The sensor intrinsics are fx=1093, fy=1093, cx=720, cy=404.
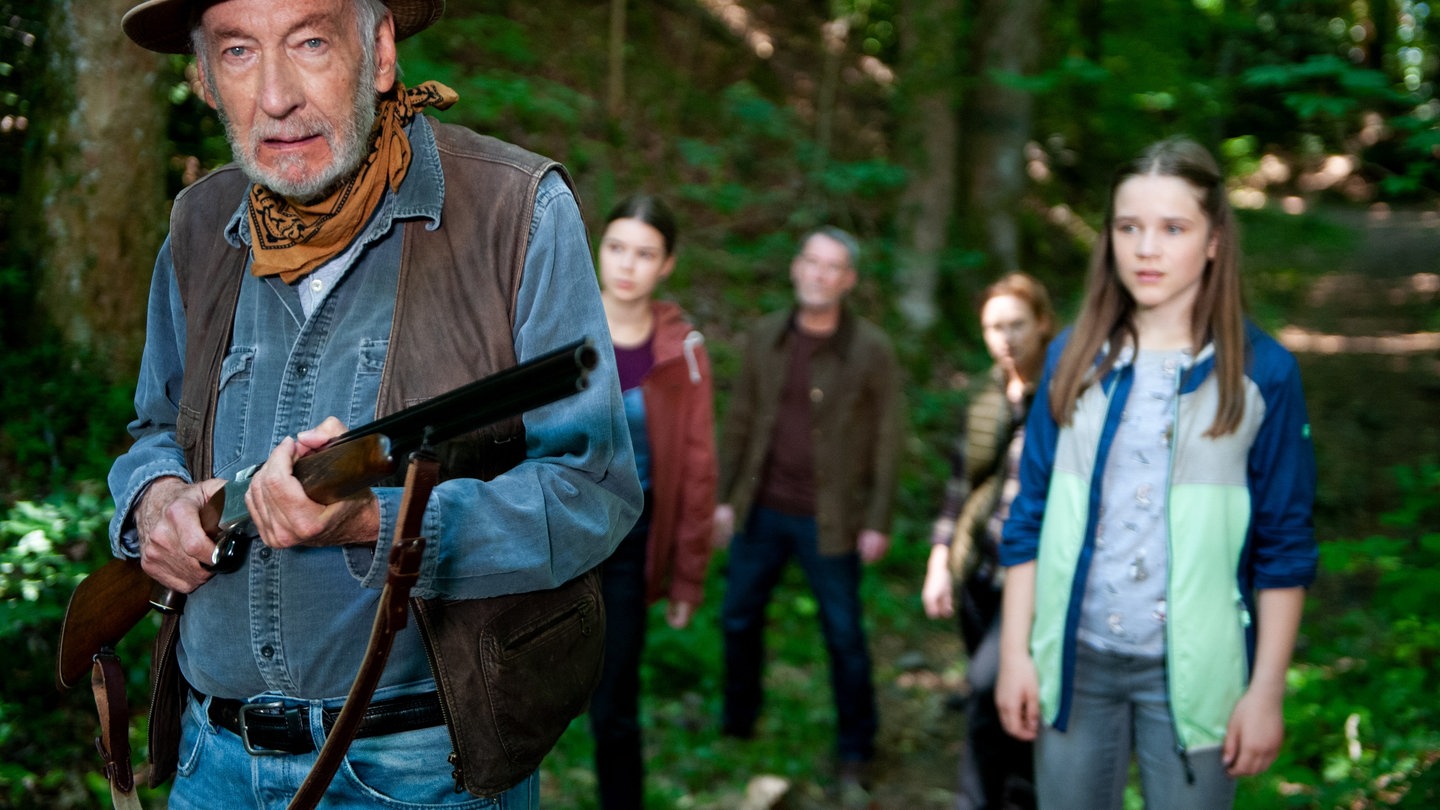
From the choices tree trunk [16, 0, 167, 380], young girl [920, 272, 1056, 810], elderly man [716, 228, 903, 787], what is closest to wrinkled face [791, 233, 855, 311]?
elderly man [716, 228, 903, 787]

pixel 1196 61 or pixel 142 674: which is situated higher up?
pixel 1196 61

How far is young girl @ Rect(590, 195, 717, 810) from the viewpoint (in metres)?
4.33

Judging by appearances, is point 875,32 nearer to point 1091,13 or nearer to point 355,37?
point 1091,13

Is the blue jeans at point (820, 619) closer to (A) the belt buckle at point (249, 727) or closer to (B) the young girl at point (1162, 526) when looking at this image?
(B) the young girl at point (1162, 526)

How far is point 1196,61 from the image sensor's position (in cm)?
1270

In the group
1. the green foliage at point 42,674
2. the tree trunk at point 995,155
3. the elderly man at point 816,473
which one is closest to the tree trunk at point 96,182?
the green foliage at point 42,674

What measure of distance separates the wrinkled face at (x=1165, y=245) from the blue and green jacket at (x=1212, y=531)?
18cm

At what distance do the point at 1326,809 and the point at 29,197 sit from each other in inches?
246

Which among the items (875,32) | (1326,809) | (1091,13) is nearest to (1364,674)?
(1326,809)

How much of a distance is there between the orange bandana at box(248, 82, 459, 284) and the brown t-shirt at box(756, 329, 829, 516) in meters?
3.72

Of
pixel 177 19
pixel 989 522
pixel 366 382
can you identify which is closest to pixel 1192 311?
pixel 989 522

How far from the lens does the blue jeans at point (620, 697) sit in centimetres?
430

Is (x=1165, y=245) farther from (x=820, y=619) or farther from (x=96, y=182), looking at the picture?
(x=96, y=182)

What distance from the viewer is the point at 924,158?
11297 millimetres
